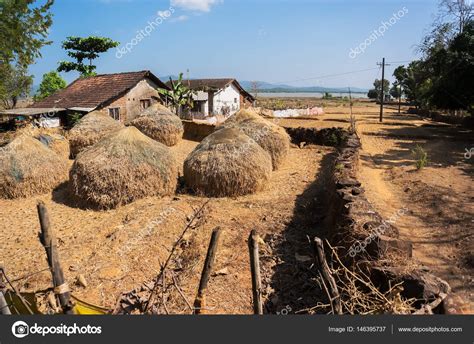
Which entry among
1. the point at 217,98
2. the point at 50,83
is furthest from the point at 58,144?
the point at 50,83

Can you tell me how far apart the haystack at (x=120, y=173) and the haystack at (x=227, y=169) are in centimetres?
80

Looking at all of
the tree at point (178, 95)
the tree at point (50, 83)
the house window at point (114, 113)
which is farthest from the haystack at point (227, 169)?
the tree at point (50, 83)

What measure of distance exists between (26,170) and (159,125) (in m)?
8.08

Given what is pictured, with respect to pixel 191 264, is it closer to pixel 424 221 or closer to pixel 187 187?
pixel 187 187

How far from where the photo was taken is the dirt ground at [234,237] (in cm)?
A: 566

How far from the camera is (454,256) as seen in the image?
6078mm

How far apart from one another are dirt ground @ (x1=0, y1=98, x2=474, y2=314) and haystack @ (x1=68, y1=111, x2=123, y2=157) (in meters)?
4.82

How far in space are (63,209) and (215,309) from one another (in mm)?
6148

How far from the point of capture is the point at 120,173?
9156mm

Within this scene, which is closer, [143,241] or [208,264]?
[208,264]

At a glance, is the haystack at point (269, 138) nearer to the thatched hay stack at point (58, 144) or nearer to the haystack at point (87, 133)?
the haystack at point (87, 133)

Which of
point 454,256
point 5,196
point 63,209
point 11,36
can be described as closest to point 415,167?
point 454,256

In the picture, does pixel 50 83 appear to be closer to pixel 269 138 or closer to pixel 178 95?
pixel 178 95

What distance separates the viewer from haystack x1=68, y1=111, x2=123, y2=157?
1548 cm
